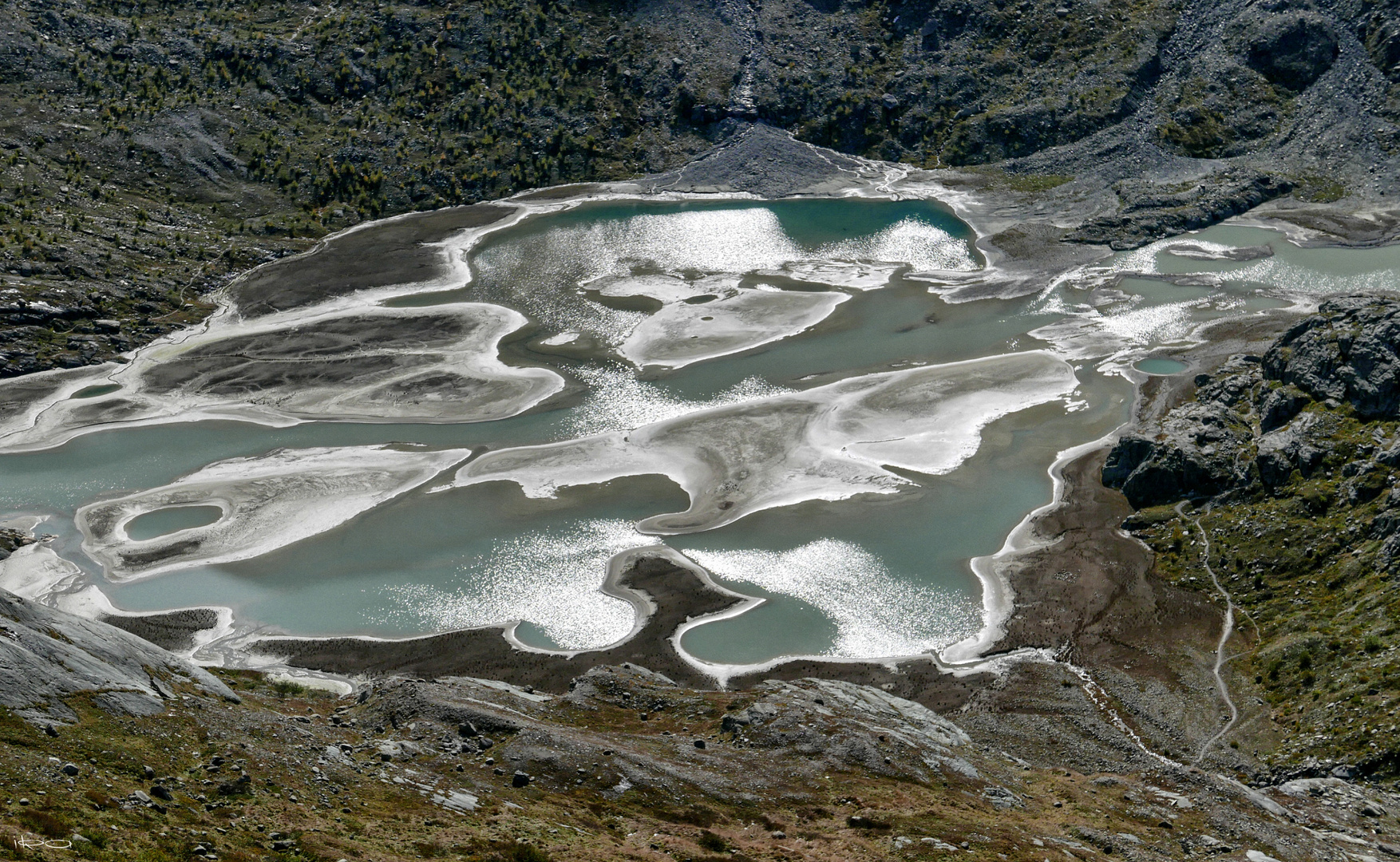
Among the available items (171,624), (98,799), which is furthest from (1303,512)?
(171,624)

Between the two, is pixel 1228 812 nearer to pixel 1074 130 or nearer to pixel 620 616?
pixel 620 616

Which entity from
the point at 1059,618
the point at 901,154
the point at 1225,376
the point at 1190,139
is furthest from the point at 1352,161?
the point at 1059,618

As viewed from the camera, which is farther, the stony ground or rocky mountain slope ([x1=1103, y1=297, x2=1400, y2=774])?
rocky mountain slope ([x1=1103, y1=297, x2=1400, y2=774])

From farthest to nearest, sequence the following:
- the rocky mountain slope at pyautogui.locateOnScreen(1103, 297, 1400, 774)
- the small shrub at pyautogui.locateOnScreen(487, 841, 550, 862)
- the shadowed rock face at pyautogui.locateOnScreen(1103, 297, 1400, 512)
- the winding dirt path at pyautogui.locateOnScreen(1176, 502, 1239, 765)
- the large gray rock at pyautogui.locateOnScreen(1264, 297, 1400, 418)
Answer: the large gray rock at pyautogui.locateOnScreen(1264, 297, 1400, 418) → the shadowed rock face at pyautogui.locateOnScreen(1103, 297, 1400, 512) → the winding dirt path at pyautogui.locateOnScreen(1176, 502, 1239, 765) → the rocky mountain slope at pyautogui.locateOnScreen(1103, 297, 1400, 774) → the small shrub at pyautogui.locateOnScreen(487, 841, 550, 862)

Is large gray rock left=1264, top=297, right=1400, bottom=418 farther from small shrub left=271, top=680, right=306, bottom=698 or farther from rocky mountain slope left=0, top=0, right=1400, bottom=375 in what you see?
small shrub left=271, top=680, right=306, bottom=698

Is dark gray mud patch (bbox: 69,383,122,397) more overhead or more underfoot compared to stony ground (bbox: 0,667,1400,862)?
more overhead


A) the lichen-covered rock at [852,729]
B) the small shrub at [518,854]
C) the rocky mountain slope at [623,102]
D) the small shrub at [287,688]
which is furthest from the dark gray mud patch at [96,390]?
the small shrub at [518,854]

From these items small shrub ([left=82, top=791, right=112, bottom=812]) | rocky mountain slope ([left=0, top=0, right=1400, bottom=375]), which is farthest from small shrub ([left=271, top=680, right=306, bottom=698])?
rocky mountain slope ([left=0, top=0, right=1400, bottom=375])
